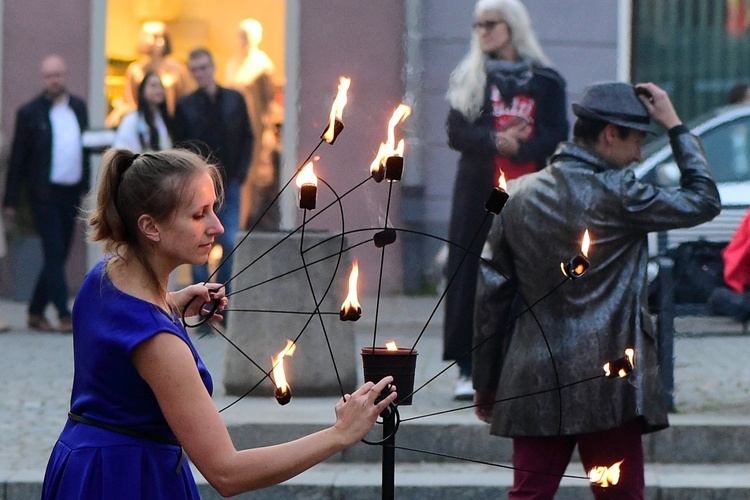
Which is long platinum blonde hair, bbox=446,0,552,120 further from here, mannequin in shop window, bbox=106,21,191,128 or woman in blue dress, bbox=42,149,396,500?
mannequin in shop window, bbox=106,21,191,128

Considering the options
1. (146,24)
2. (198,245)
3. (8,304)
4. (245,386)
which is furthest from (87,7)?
(198,245)

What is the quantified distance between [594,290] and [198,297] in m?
1.41

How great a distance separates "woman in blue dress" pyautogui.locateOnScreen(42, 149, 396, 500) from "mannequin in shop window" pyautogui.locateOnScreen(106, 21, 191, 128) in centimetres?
817

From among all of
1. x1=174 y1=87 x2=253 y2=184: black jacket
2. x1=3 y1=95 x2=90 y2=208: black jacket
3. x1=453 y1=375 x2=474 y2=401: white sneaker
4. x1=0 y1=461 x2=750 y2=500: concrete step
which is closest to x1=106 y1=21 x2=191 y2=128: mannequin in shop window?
x1=174 y1=87 x2=253 y2=184: black jacket

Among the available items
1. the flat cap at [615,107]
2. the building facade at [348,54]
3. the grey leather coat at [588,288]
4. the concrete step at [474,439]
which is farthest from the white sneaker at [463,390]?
the building facade at [348,54]

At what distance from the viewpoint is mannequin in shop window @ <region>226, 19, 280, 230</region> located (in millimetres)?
11539

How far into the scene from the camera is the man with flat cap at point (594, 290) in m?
4.18

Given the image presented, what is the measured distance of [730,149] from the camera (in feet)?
35.8

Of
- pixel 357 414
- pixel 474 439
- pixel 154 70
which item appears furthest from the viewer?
pixel 154 70

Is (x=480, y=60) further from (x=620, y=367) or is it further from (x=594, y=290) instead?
(x=620, y=367)

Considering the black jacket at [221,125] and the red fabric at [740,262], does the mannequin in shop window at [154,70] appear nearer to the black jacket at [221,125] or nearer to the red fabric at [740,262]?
the black jacket at [221,125]

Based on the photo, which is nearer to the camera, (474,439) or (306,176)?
(306,176)

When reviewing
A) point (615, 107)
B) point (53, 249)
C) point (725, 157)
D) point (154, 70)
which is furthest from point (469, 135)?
point (154, 70)

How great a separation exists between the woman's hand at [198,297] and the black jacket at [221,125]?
7.39 m
